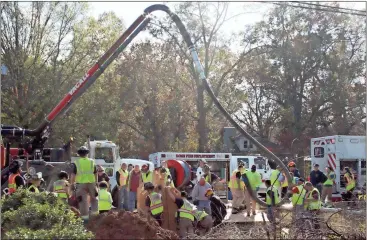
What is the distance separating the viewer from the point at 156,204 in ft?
35.2

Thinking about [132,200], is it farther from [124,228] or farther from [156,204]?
[124,228]

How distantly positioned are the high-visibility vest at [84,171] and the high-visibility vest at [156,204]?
163 cm

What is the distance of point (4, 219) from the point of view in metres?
8.78

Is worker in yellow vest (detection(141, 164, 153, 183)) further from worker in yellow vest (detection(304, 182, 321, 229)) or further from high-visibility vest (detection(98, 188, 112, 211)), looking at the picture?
worker in yellow vest (detection(304, 182, 321, 229))

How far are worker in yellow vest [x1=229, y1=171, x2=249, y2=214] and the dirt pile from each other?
7431 mm

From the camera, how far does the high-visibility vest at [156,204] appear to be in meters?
10.7

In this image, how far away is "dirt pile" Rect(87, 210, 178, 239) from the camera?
8094 millimetres

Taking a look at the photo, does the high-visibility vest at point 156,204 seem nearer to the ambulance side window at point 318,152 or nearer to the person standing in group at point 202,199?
the person standing in group at point 202,199

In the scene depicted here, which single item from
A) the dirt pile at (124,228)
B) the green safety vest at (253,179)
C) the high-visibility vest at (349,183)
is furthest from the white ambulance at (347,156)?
the dirt pile at (124,228)

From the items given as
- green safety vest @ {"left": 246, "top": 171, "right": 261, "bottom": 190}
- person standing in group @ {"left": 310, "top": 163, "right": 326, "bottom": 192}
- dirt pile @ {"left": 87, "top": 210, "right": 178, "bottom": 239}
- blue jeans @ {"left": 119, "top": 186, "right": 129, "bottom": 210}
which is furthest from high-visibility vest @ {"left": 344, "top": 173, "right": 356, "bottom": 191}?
dirt pile @ {"left": 87, "top": 210, "right": 178, "bottom": 239}

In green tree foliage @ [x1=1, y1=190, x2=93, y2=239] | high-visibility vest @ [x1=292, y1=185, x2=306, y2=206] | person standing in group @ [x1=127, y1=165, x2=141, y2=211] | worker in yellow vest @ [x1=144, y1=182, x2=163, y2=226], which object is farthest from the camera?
person standing in group @ [x1=127, y1=165, x2=141, y2=211]

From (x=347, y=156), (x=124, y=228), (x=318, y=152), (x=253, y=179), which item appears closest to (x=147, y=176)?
(x=253, y=179)

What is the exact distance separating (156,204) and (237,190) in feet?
19.8

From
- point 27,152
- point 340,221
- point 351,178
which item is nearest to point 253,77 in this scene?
point 351,178
